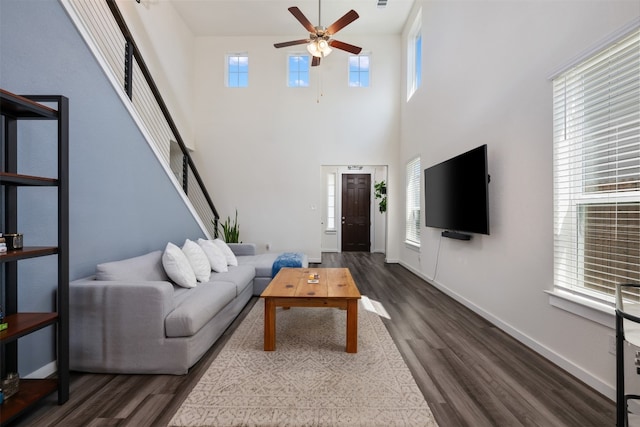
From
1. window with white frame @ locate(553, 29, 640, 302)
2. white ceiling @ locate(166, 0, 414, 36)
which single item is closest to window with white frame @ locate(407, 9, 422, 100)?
white ceiling @ locate(166, 0, 414, 36)

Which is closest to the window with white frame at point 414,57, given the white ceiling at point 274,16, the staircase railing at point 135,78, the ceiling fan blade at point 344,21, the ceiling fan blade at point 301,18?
the white ceiling at point 274,16

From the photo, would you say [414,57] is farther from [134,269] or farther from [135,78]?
[134,269]

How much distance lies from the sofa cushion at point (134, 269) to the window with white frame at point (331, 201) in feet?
19.3

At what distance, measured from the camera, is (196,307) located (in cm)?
213

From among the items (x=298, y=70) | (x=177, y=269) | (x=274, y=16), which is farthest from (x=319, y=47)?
(x=177, y=269)

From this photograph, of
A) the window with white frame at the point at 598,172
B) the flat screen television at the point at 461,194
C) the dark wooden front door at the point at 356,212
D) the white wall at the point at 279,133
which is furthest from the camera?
the dark wooden front door at the point at 356,212

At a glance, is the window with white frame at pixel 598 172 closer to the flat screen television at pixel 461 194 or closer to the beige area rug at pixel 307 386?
the flat screen television at pixel 461 194

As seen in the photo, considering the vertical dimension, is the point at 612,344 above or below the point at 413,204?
below

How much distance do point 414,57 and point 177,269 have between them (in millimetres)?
5476

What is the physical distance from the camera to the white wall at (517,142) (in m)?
1.93

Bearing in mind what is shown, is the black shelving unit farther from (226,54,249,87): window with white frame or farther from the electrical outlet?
(226,54,249,87): window with white frame

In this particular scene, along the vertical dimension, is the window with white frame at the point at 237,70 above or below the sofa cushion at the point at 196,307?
above

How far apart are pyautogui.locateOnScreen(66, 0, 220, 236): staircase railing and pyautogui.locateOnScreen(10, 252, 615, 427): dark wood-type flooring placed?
2440 mm

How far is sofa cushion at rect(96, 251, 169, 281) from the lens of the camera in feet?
7.25
